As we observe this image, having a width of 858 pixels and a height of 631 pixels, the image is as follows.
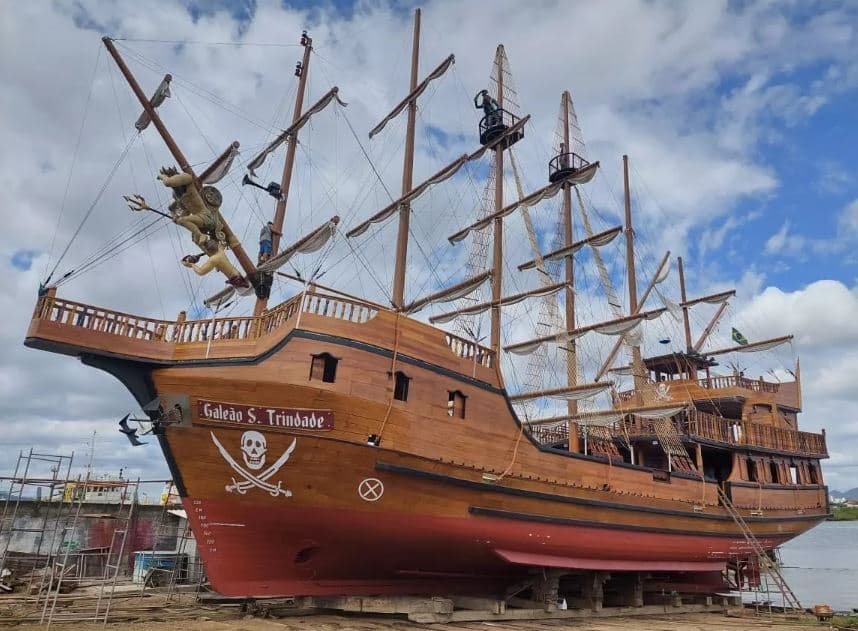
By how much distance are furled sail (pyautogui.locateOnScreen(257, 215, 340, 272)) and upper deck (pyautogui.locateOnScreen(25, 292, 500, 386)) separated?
→ 2163 mm

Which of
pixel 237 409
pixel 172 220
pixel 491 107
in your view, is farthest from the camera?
pixel 491 107

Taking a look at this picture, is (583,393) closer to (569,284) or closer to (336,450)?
(569,284)

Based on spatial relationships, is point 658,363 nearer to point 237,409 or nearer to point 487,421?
point 487,421

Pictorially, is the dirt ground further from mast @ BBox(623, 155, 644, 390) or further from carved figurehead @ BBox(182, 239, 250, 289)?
mast @ BBox(623, 155, 644, 390)

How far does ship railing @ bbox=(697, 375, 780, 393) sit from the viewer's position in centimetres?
2219

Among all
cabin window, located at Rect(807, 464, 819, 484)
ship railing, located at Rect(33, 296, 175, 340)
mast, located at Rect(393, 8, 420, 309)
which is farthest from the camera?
cabin window, located at Rect(807, 464, 819, 484)

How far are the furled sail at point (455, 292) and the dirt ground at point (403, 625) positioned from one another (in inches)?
319

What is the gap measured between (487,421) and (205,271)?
6274 mm

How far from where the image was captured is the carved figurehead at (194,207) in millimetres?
10766

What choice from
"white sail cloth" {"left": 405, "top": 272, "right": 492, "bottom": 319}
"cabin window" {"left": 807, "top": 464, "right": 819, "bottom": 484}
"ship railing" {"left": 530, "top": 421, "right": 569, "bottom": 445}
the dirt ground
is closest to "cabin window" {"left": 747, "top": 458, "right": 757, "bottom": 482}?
"cabin window" {"left": 807, "top": 464, "right": 819, "bottom": 484}

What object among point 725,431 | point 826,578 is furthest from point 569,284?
point 826,578

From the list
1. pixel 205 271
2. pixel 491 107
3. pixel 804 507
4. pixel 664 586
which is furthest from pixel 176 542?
pixel 804 507

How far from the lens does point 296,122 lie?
17312mm

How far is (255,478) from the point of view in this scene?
32.4ft
